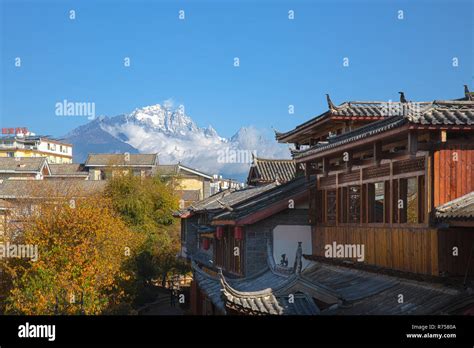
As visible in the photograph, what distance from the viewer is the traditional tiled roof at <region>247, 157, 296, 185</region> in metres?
34.7

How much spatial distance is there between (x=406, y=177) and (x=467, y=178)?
52.8 inches

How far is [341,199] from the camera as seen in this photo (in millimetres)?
17328

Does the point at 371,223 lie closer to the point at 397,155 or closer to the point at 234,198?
the point at 397,155

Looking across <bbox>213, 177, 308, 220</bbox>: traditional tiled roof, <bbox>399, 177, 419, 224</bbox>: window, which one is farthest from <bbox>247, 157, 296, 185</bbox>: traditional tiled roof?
<bbox>399, 177, 419, 224</bbox>: window

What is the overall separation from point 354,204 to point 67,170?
6826 cm

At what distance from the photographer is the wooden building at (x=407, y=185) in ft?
39.7

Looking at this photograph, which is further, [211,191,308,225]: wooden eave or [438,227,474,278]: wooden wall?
[211,191,308,225]: wooden eave

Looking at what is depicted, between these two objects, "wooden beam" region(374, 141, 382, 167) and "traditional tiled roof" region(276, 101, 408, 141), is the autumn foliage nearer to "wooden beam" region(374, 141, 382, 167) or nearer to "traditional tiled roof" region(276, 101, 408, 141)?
"traditional tiled roof" region(276, 101, 408, 141)

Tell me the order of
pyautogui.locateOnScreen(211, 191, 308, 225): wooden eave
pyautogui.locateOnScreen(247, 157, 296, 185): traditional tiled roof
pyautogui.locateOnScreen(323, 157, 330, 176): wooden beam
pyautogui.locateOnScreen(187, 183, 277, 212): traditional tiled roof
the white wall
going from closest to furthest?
pyautogui.locateOnScreen(323, 157, 330, 176): wooden beam < the white wall < pyautogui.locateOnScreen(211, 191, 308, 225): wooden eave < pyautogui.locateOnScreen(187, 183, 277, 212): traditional tiled roof < pyautogui.locateOnScreen(247, 157, 296, 185): traditional tiled roof

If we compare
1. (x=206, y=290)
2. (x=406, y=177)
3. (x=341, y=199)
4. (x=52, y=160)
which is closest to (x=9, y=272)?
(x=206, y=290)

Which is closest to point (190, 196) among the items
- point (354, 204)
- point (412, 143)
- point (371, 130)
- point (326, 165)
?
point (326, 165)

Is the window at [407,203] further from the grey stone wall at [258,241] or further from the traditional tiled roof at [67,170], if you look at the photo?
the traditional tiled roof at [67,170]

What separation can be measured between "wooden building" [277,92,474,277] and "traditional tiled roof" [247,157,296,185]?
16.0 meters
